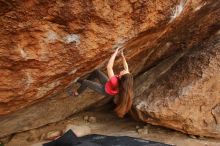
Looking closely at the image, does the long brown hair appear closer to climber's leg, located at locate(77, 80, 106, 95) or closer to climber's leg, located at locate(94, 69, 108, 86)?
climber's leg, located at locate(77, 80, 106, 95)

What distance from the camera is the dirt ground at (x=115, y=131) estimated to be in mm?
7538

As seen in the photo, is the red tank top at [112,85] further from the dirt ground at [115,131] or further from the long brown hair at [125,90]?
the dirt ground at [115,131]

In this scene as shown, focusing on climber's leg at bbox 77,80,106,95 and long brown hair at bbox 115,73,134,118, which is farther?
climber's leg at bbox 77,80,106,95

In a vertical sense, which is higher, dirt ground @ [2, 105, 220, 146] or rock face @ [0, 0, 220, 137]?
rock face @ [0, 0, 220, 137]

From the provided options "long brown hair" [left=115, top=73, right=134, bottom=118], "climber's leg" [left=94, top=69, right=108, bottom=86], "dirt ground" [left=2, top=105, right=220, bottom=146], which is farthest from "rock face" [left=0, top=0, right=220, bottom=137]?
"long brown hair" [left=115, top=73, right=134, bottom=118]

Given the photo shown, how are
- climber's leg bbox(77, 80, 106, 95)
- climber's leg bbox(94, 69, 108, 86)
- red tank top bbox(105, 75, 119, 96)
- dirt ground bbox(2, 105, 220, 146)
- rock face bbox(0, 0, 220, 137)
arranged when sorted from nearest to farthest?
rock face bbox(0, 0, 220, 137) → red tank top bbox(105, 75, 119, 96) → climber's leg bbox(77, 80, 106, 95) → climber's leg bbox(94, 69, 108, 86) → dirt ground bbox(2, 105, 220, 146)

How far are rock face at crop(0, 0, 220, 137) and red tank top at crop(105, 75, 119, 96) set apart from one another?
0.69m

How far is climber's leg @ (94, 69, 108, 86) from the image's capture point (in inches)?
222

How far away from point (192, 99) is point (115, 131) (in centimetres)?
183

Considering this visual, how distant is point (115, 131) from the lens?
26.0ft

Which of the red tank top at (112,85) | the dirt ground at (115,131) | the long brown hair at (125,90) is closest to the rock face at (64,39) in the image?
the dirt ground at (115,131)

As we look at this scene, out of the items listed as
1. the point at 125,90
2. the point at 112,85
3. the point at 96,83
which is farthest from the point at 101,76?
the point at 125,90

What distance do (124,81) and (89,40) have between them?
34.2 inches

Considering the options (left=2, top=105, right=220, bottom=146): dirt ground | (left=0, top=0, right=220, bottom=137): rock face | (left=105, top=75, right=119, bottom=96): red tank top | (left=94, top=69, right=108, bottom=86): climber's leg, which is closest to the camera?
(left=0, top=0, right=220, bottom=137): rock face
